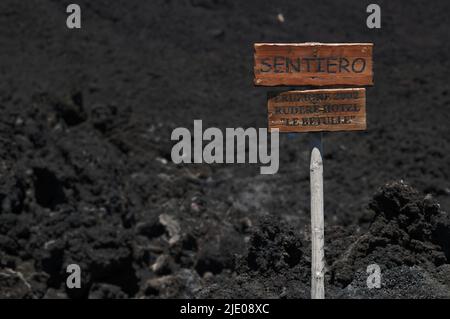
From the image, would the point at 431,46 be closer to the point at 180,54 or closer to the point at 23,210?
the point at 180,54

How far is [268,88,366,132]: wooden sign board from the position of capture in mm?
4570

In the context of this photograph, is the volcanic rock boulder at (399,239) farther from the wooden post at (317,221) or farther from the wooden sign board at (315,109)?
the wooden sign board at (315,109)

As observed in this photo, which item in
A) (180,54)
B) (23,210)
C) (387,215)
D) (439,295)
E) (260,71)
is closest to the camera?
(260,71)

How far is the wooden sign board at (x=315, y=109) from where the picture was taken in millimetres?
4570

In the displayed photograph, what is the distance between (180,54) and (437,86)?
4.91 metres

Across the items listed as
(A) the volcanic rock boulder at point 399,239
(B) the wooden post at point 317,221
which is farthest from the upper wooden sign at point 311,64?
(A) the volcanic rock boulder at point 399,239

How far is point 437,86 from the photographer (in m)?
14.3

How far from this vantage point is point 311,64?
179 inches

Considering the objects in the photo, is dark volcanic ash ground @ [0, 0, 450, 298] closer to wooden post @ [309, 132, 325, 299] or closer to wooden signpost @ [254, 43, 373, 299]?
wooden post @ [309, 132, 325, 299]

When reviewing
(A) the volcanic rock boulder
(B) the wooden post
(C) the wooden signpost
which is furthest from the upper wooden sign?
(A) the volcanic rock boulder

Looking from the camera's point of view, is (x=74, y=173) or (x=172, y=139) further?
(x=172, y=139)

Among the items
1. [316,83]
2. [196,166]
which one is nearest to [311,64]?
[316,83]

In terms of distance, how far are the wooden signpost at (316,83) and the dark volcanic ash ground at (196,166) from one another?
4.16ft

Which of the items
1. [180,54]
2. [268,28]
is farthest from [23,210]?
[268,28]
